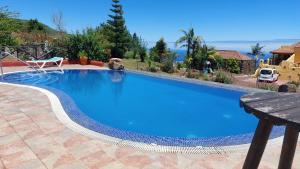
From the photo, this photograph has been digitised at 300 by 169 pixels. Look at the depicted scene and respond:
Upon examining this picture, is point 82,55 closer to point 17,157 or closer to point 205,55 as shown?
point 205,55

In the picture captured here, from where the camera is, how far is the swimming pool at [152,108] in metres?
6.91

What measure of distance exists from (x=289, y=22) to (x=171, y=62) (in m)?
59.3

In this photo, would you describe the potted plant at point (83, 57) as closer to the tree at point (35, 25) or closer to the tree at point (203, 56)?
the tree at point (203, 56)

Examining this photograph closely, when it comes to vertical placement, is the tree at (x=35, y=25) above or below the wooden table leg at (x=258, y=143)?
above

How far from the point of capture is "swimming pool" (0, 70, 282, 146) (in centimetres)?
691

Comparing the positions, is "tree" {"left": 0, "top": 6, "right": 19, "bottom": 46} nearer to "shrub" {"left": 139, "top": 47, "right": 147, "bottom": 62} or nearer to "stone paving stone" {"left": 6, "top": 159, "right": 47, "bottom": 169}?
"shrub" {"left": 139, "top": 47, "right": 147, "bottom": 62}

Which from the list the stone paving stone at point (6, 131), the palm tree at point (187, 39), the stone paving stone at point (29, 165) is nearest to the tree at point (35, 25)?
the palm tree at point (187, 39)

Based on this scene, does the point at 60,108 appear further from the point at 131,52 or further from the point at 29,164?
the point at 131,52

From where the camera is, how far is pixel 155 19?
198 ft

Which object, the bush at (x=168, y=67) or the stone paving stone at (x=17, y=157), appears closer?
the stone paving stone at (x=17, y=157)

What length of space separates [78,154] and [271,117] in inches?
149

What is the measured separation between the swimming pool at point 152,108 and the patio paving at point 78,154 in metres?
0.83

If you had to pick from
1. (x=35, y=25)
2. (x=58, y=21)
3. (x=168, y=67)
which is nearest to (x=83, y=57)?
(x=168, y=67)

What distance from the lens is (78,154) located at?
5.04 m
